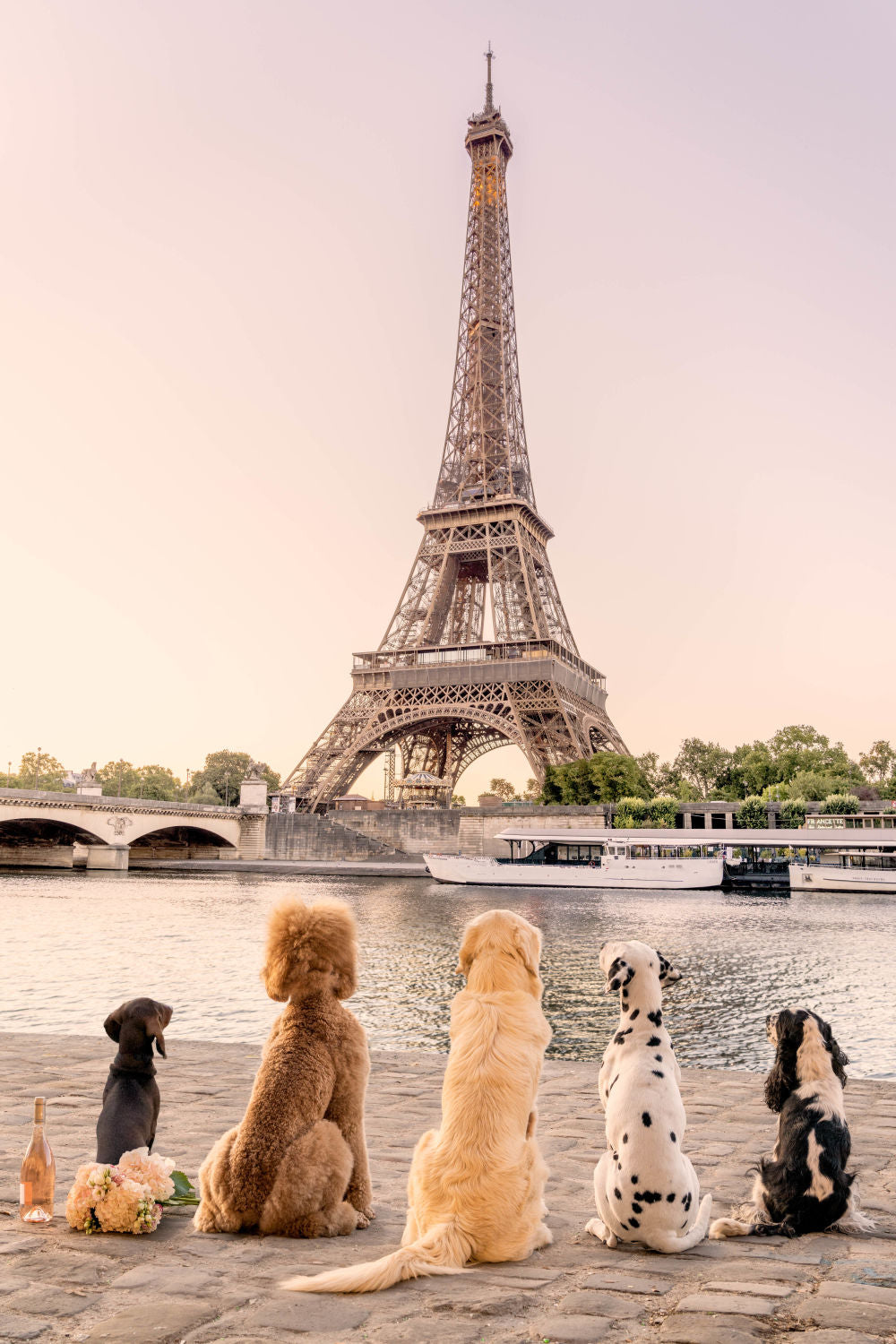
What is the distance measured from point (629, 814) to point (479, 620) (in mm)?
15929

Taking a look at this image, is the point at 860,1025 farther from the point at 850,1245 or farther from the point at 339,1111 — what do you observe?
the point at 339,1111

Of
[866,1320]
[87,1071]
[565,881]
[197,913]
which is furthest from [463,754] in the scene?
[866,1320]

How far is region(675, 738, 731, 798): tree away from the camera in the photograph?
82812 mm

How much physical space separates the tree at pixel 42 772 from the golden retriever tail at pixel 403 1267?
113 meters

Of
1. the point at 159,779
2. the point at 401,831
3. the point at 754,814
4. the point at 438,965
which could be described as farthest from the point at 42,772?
the point at 438,965

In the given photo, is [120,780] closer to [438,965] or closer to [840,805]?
[840,805]

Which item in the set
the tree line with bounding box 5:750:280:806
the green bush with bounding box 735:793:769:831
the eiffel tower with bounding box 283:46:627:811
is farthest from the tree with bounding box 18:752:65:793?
the green bush with bounding box 735:793:769:831

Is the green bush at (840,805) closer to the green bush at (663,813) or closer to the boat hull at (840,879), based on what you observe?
the green bush at (663,813)

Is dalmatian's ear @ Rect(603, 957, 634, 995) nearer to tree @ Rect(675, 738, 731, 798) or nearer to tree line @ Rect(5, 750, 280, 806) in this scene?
tree @ Rect(675, 738, 731, 798)

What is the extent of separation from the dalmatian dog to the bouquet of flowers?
1.83 metres

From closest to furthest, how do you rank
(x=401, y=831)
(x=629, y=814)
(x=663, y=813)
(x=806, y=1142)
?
(x=806, y=1142)
(x=629, y=814)
(x=663, y=813)
(x=401, y=831)

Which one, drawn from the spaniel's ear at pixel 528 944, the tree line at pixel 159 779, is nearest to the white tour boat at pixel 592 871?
the spaniel's ear at pixel 528 944

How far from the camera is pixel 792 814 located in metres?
62.2

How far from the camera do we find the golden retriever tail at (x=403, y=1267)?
3.46m
